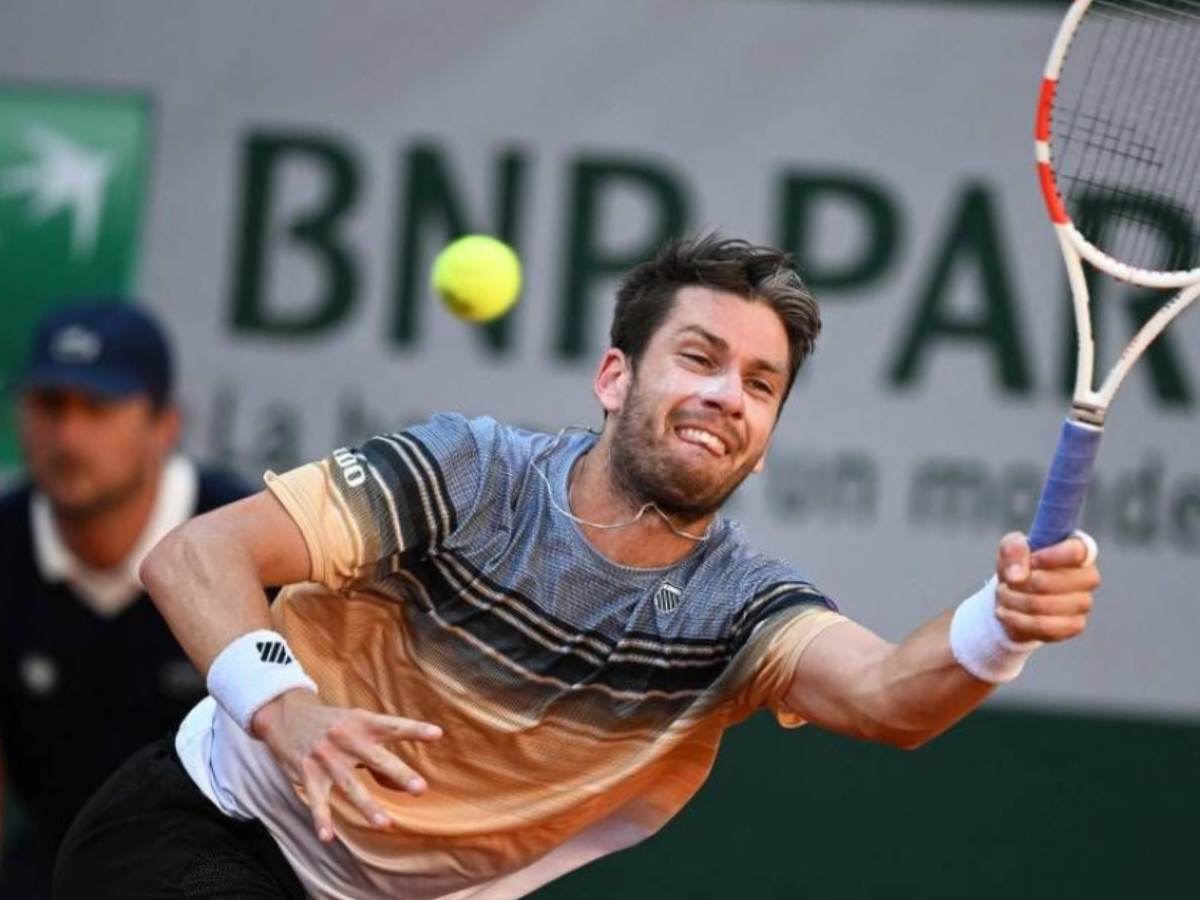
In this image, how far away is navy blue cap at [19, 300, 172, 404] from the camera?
5.18 meters

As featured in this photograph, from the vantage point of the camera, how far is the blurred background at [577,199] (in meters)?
6.38

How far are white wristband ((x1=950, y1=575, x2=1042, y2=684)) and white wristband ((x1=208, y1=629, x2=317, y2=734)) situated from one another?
87 cm

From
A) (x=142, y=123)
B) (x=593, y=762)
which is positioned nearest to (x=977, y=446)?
(x=142, y=123)

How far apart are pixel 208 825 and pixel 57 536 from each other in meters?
1.45

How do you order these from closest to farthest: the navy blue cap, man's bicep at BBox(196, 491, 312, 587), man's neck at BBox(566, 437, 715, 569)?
man's bicep at BBox(196, 491, 312, 587) < man's neck at BBox(566, 437, 715, 569) < the navy blue cap

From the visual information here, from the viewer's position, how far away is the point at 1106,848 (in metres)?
6.54

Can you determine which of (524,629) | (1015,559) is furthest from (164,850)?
(1015,559)

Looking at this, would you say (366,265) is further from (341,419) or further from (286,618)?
(286,618)

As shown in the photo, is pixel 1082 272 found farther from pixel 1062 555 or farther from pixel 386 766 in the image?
pixel 386 766

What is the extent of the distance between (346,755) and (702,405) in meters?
0.85

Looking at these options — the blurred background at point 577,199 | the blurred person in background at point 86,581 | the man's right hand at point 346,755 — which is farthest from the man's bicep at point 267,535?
the blurred background at point 577,199

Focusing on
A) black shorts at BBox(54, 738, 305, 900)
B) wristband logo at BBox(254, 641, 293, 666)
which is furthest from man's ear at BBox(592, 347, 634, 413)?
black shorts at BBox(54, 738, 305, 900)

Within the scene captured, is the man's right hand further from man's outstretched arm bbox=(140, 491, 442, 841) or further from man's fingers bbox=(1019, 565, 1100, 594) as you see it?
man's fingers bbox=(1019, 565, 1100, 594)

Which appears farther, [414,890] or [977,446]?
[977,446]
